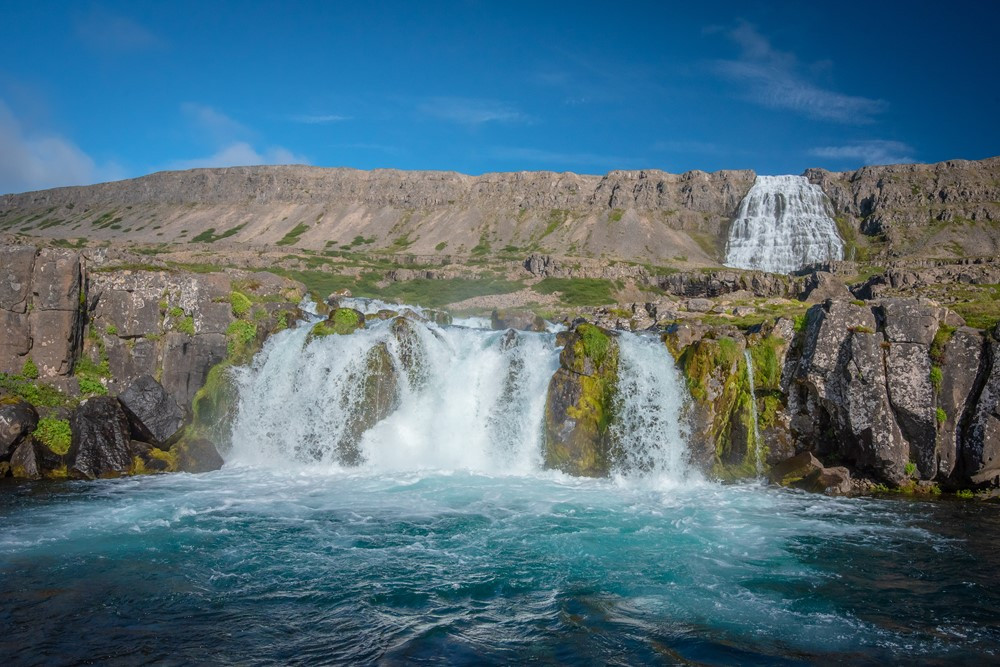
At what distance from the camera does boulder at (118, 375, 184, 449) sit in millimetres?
24531

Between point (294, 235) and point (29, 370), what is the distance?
131186mm

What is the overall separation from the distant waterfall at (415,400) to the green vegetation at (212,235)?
134688 mm

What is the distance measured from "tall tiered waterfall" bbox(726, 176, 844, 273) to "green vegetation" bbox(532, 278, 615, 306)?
40.5m

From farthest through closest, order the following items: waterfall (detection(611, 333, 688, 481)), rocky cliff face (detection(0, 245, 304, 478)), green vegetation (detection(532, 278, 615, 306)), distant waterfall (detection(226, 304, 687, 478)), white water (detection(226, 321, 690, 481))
A: green vegetation (detection(532, 278, 615, 306))
distant waterfall (detection(226, 304, 687, 478))
white water (detection(226, 321, 690, 481))
rocky cliff face (detection(0, 245, 304, 478))
waterfall (detection(611, 333, 688, 481))

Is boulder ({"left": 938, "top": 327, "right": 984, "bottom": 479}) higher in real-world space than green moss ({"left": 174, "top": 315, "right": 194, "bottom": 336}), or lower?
lower

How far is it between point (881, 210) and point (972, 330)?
122m

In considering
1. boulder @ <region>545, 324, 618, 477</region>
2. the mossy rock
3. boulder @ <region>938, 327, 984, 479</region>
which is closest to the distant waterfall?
the mossy rock

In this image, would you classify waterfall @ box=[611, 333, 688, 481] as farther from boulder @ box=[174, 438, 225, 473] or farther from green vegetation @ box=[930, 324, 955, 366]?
boulder @ box=[174, 438, 225, 473]

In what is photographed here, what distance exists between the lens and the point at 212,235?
5945 inches

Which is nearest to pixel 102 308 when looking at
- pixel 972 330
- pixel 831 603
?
pixel 831 603

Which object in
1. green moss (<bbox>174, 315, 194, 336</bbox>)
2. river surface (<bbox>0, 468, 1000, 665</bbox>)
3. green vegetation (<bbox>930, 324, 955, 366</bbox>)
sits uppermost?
green moss (<bbox>174, 315, 194, 336</bbox>)

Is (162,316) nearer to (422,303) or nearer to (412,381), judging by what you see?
(412,381)

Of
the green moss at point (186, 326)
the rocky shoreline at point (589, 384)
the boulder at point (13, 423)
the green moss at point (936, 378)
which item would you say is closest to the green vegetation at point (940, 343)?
the rocky shoreline at point (589, 384)

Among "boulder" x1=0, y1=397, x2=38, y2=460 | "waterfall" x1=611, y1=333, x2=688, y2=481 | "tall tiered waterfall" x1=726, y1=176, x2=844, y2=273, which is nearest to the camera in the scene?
"boulder" x1=0, y1=397, x2=38, y2=460
